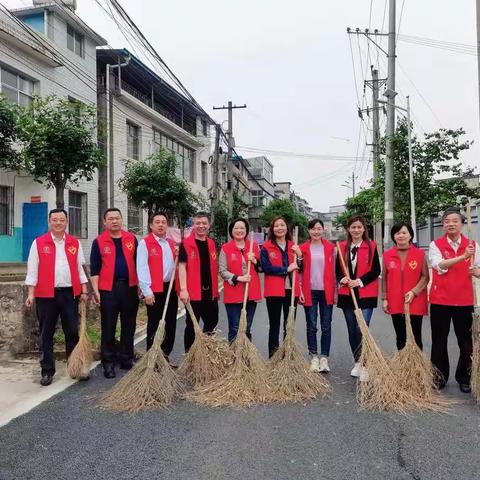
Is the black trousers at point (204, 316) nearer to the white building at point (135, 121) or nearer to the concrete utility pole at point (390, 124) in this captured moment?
the concrete utility pole at point (390, 124)

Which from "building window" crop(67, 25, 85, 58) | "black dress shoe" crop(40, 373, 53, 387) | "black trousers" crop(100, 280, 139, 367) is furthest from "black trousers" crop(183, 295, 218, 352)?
"building window" crop(67, 25, 85, 58)

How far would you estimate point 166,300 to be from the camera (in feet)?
16.7

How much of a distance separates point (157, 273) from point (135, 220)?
1841 cm

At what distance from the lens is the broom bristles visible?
174 inches

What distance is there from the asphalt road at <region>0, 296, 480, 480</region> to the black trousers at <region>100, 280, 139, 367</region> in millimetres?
865

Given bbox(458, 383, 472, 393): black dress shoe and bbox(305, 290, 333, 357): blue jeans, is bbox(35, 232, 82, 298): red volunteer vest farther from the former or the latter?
bbox(458, 383, 472, 393): black dress shoe

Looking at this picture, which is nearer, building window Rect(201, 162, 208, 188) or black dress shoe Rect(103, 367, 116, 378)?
black dress shoe Rect(103, 367, 116, 378)

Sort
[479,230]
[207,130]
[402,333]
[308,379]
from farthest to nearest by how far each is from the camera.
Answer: [207,130]
[479,230]
[402,333]
[308,379]

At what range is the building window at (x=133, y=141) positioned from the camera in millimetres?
22344

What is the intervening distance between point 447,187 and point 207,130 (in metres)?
18.4

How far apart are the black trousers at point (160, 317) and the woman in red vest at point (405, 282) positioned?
2.21 m

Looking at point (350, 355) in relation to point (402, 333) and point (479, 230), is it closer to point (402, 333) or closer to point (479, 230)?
point (402, 333)

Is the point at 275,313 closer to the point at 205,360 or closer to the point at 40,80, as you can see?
the point at 205,360

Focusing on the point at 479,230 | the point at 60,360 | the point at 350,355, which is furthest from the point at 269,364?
the point at 479,230
